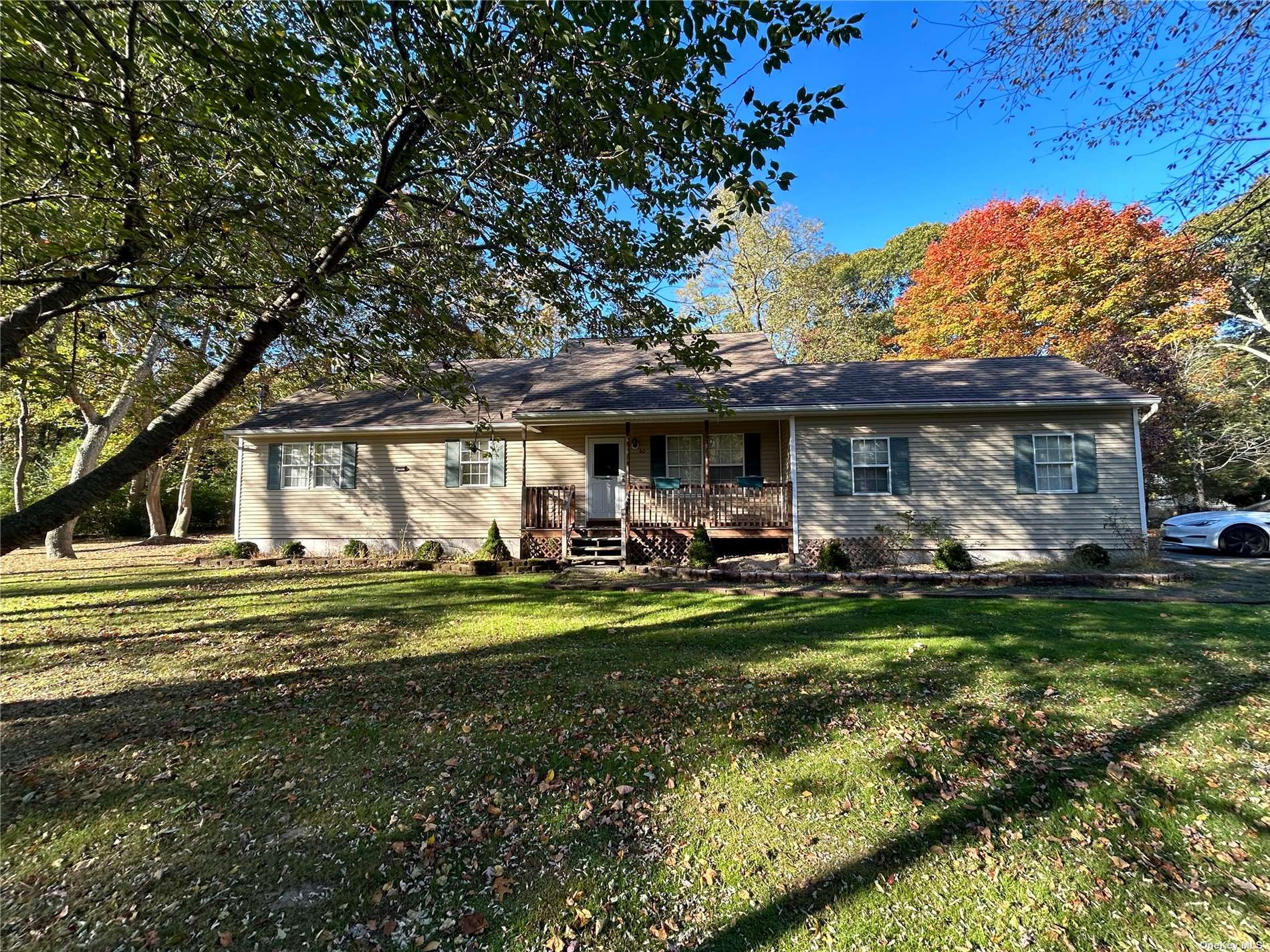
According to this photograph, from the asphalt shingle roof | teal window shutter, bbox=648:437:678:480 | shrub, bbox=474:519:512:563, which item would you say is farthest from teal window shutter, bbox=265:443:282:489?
teal window shutter, bbox=648:437:678:480

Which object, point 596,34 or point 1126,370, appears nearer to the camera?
point 596,34

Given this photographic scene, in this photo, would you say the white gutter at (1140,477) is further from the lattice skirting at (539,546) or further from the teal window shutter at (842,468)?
the lattice skirting at (539,546)

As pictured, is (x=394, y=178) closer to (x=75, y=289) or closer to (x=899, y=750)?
(x=75, y=289)

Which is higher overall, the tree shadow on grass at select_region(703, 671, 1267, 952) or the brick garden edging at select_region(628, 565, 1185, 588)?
the brick garden edging at select_region(628, 565, 1185, 588)

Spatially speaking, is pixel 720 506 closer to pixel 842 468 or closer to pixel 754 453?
pixel 754 453

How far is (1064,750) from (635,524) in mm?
8362

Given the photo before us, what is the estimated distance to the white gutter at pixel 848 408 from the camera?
9789 mm

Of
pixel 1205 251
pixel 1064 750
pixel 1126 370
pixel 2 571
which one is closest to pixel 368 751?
pixel 1064 750

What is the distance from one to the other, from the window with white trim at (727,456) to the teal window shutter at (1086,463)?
659 cm

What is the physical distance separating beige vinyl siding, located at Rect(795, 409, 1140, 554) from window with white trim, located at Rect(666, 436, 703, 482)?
2.41 m

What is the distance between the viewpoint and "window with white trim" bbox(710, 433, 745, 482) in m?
12.1

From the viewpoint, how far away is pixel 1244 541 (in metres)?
11.0

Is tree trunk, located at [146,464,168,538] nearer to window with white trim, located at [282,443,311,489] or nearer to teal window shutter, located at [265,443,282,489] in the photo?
teal window shutter, located at [265,443,282,489]

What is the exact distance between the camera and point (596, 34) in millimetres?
2934
